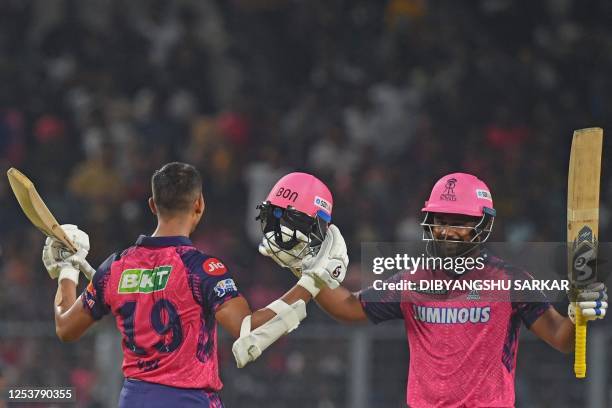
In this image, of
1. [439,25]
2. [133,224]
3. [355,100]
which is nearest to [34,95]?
[133,224]

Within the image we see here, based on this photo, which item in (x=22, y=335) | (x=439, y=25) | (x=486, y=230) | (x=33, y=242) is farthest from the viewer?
(x=439, y=25)

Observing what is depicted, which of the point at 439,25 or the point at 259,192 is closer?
the point at 259,192

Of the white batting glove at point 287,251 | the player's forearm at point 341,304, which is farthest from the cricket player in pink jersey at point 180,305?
the player's forearm at point 341,304

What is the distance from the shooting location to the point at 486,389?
18.4 feet

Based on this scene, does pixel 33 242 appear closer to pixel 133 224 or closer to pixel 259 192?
pixel 133 224

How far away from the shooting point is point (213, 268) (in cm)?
546

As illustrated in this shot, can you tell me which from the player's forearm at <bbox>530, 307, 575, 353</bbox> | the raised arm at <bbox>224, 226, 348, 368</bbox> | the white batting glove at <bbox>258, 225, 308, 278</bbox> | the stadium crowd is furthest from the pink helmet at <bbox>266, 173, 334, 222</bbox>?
the stadium crowd

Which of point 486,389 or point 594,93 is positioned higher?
point 594,93

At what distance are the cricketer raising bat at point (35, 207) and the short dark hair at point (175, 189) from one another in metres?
0.77

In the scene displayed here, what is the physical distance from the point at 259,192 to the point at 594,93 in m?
3.48

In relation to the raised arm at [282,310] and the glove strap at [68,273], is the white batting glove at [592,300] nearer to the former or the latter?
the raised arm at [282,310]

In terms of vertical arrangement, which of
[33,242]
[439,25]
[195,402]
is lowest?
[195,402]

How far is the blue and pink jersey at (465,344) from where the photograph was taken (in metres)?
5.63

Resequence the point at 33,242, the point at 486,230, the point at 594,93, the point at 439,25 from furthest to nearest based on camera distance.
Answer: the point at 439,25 → the point at 594,93 → the point at 33,242 → the point at 486,230
